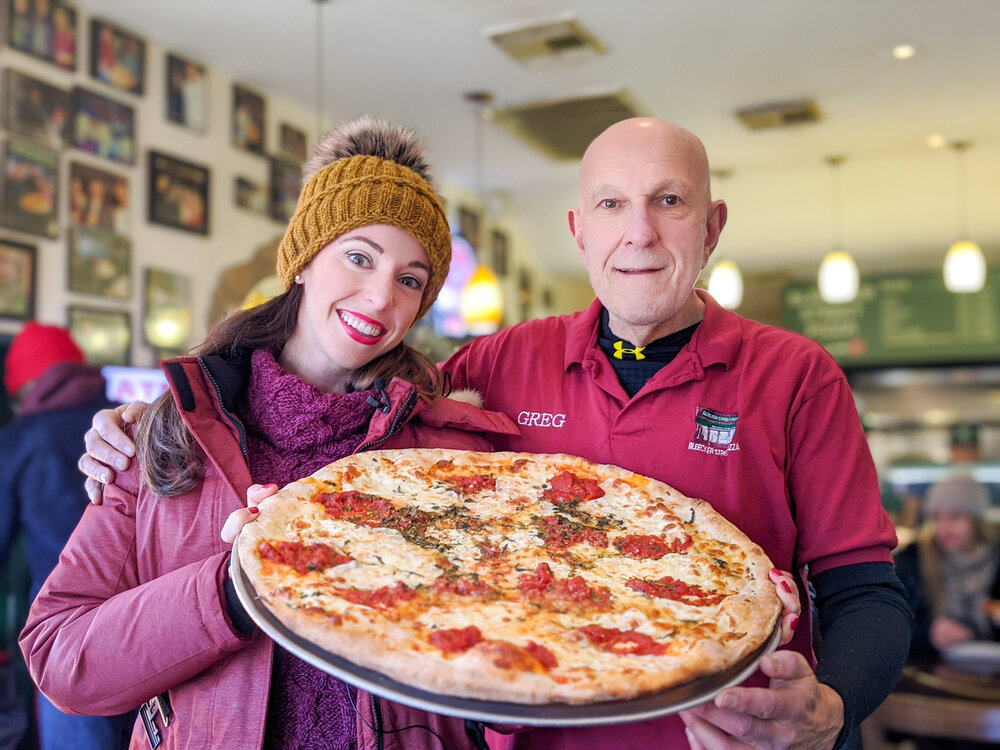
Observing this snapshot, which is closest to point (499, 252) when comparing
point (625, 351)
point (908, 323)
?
point (908, 323)

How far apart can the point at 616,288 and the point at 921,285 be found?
329 inches

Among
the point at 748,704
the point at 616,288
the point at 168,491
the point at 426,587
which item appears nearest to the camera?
the point at 748,704

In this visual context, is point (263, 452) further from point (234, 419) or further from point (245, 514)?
point (245, 514)

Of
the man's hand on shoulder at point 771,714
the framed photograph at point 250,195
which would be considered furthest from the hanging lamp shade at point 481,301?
the man's hand on shoulder at point 771,714

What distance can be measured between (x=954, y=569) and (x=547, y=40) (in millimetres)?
3418

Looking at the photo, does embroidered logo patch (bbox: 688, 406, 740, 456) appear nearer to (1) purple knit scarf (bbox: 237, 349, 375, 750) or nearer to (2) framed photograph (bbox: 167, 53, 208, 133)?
(1) purple knit scarf (bbox: 237, 349, 375, 750)

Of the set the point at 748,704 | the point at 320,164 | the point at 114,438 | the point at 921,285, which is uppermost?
the point at 921,285

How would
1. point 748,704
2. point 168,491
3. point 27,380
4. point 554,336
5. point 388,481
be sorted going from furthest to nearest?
point 27,380, point 554,336, point 388,481, point 168,491, point 748,704

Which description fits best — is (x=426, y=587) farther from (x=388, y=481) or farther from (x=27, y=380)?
(x=27, y=380)

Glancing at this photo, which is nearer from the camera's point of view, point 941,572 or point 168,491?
point 168,491

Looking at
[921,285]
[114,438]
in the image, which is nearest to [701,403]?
[114,438]

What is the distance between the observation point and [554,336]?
196cm

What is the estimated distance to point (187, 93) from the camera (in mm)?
5078

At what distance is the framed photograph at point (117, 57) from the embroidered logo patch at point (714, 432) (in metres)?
4.02
